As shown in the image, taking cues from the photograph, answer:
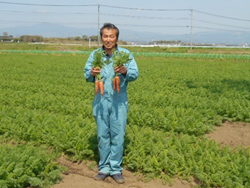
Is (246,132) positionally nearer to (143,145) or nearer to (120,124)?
(143,145)

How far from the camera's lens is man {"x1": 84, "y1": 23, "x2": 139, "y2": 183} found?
3924mm

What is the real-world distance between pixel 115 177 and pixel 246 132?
3672mm

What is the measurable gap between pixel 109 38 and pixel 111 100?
2.74 feet

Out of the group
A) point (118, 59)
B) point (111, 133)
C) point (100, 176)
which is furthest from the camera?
point (100, 176)

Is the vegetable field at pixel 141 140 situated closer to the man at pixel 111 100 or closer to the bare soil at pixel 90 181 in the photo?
the bare soil at pixel 90 181

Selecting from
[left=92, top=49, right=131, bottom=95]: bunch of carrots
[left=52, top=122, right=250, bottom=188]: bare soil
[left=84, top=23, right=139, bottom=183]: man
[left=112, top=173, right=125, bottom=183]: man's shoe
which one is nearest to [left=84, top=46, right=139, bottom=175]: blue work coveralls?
[left=84, top=23, right=139, bottom=183]: man

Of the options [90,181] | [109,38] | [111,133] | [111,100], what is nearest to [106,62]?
[109,38]

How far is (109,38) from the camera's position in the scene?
12.8ft

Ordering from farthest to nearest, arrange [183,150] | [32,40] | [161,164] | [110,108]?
1. [32,40]
2. [183,150]
3. [161,164]
4. [110,108]

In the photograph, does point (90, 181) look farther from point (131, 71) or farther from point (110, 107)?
point (131, 71)

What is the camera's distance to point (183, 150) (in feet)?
16.6

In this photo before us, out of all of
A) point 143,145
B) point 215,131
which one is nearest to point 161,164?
point 143,145

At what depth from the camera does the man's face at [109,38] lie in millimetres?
3885

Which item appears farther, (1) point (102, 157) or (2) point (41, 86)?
(2) point (41, 86)
